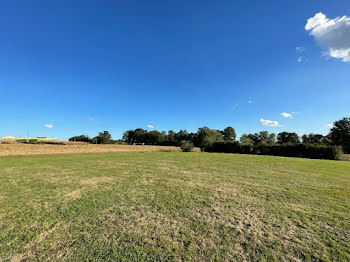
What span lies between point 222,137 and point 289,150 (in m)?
49.4

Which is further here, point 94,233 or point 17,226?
point 17,226

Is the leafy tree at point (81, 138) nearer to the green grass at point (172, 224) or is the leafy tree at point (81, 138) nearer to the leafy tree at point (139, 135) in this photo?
the leafy tree at point (139, 135)

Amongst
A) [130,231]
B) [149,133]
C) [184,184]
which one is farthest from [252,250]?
[149,133]

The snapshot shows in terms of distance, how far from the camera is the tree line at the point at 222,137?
40.8m

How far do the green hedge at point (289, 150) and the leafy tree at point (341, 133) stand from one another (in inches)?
1111

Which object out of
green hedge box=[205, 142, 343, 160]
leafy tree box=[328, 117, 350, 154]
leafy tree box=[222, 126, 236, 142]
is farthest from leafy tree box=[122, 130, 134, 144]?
leafy tree box=[328, 117, 350, 154]

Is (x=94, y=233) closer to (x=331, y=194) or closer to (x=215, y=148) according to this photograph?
(x=331, y=194)

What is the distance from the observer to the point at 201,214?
3566 millimetres

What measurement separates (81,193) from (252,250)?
503 centimetres

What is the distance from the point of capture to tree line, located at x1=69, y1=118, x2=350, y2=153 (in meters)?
40.8

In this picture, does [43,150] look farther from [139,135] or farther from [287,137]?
[287,137]

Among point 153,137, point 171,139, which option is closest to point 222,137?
point 171,139

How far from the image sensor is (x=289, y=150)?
26.7 metres

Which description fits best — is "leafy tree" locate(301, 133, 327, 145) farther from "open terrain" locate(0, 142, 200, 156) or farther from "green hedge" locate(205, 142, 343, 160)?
"open terrain" locate(0, 142, 200, 156)
